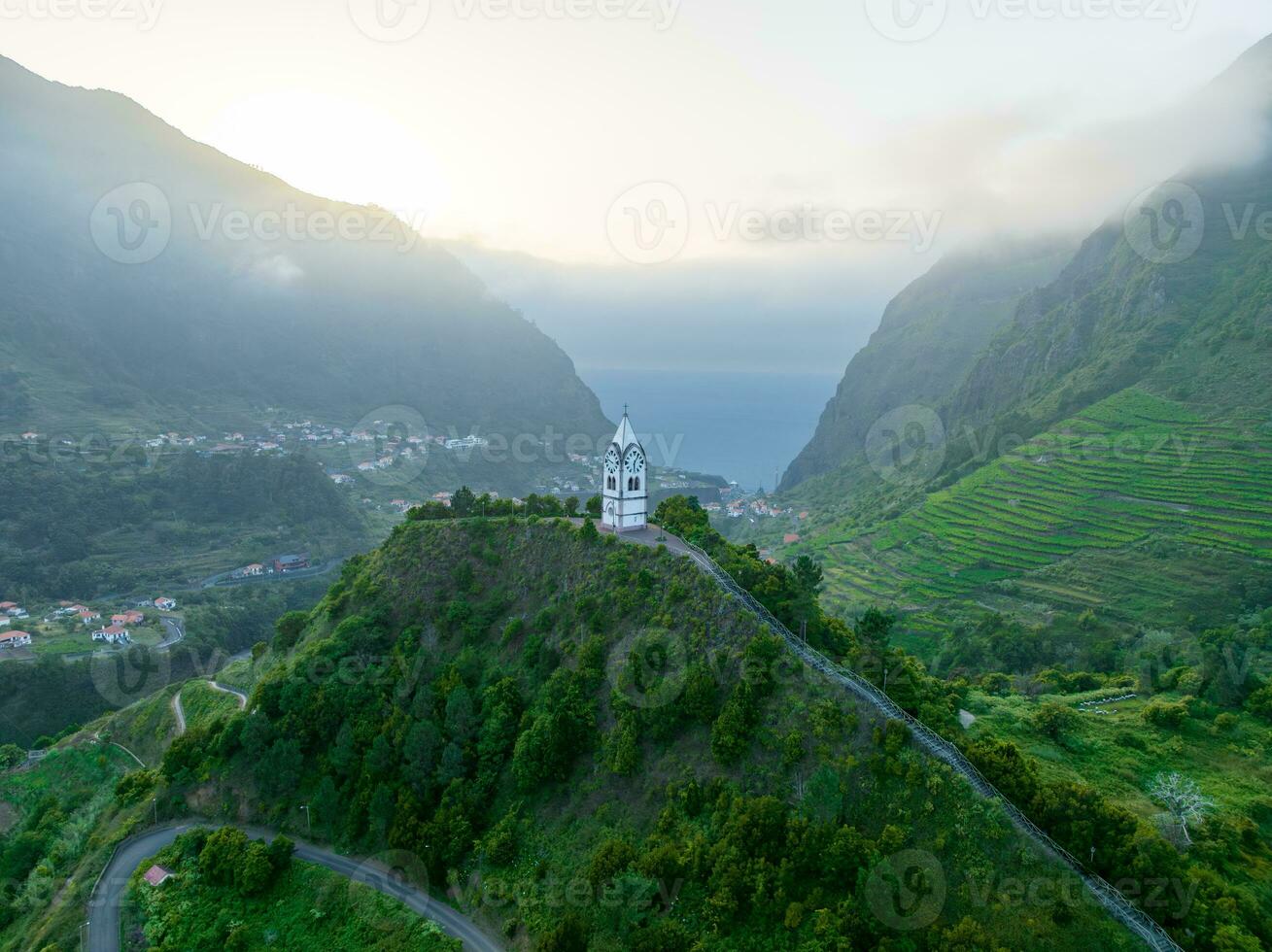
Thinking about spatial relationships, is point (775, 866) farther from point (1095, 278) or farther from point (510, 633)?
point (1095, 278)

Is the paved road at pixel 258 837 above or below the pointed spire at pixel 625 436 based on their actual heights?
below

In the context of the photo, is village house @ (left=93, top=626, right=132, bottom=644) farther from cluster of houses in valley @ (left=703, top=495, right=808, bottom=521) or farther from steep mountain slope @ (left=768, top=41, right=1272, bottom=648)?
cluster of houses in valley @ (left=703, top=495, right=808, bottom=521)

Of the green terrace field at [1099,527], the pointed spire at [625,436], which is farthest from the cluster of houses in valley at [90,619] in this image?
the green terrace field at [1099,527]

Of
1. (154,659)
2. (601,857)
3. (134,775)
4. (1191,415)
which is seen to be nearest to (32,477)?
(154,659)
